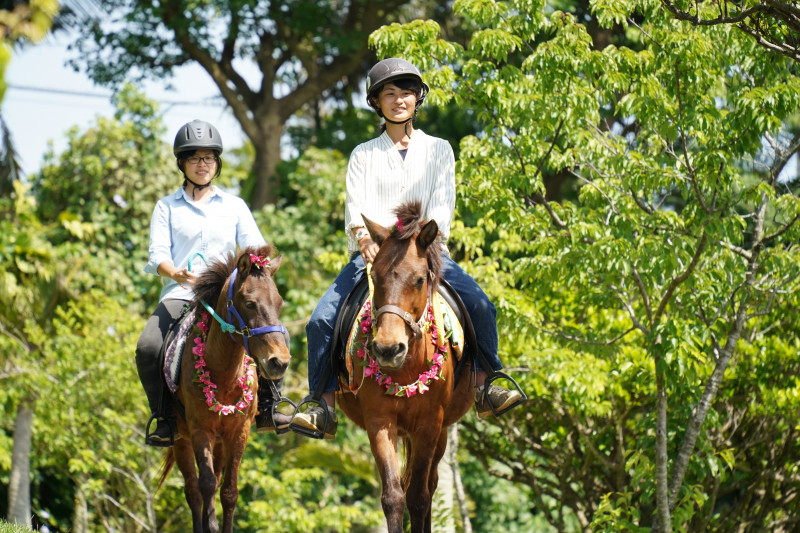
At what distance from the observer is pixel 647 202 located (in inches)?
381

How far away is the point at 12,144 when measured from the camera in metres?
20.0

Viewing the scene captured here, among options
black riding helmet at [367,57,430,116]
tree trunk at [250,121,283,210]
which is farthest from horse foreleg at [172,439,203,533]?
tree trunk at [250,121,283,210]

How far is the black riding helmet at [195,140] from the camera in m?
7.65

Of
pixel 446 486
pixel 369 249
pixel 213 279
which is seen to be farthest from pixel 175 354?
pixel 446 486

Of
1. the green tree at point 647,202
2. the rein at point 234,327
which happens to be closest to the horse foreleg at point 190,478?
the rein at point 234,327

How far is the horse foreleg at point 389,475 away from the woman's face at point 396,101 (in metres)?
2.28

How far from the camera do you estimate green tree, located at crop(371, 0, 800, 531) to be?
27.8ft

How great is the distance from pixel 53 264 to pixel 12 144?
3.33 m

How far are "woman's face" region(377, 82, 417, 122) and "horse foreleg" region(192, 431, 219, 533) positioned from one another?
2.89 meters

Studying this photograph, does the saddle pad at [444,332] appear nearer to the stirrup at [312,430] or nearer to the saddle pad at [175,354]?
the stirrup at [312,430]

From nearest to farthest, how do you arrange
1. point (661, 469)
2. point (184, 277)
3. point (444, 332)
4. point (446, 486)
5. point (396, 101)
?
point (444, 332) < point (396, 101) < point (184, 277) < point (661, 469) < point (446, 486)

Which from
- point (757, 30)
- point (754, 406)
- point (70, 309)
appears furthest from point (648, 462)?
point (70, 309)

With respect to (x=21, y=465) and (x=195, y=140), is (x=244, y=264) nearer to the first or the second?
(x=195, y=140)

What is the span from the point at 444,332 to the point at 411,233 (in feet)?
2.82
